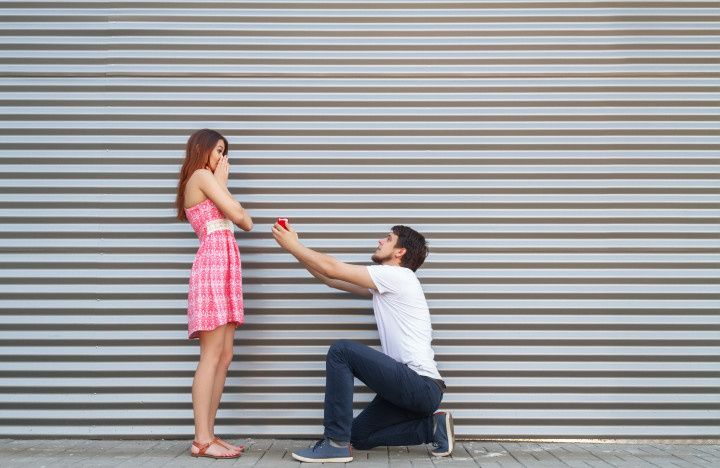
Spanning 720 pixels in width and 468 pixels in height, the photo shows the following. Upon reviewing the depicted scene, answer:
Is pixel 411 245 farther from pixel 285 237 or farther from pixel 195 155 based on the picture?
pixel 195 155

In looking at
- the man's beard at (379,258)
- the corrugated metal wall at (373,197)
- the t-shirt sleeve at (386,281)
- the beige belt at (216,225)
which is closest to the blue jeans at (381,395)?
the t-shirt sleeve at (386,281)

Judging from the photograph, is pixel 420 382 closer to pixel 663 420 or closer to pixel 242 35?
pixel 663 420

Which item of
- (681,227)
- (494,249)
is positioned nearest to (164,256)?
(494,249)

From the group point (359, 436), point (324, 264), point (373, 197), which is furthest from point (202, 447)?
point (373, 197)

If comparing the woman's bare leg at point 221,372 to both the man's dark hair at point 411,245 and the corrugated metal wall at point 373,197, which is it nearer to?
the corrugated metal wall at point 373,197

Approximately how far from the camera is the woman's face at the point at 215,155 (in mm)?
4047

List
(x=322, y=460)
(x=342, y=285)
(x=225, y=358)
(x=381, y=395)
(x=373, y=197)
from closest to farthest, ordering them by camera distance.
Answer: (x=322, y=460), (x=381, y=395), (x=225, y=358), (x=342, y=285), (x=373, y=197)

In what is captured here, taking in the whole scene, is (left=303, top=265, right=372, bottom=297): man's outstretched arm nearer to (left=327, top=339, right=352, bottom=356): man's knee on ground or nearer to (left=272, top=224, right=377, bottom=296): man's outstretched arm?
(left=272, top=224, right=377, bottom=296): man's outstretched arm

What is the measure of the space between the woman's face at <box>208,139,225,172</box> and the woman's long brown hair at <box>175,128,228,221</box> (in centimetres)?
2

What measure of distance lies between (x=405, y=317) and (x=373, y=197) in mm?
903

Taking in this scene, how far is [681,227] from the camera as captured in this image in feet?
14.4

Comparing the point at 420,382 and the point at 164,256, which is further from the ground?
the point at 164,256

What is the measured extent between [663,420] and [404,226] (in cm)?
214

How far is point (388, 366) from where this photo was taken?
148 inches
